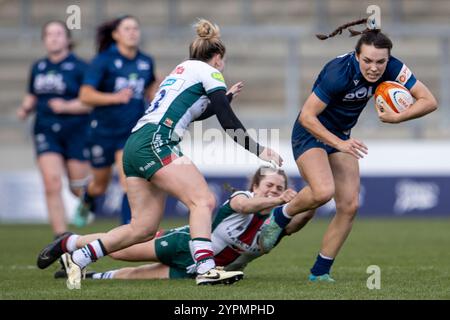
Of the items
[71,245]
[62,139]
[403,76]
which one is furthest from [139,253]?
[62,139]

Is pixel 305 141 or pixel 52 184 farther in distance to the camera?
pixel 52 184

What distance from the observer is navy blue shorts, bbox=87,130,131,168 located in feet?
37.8

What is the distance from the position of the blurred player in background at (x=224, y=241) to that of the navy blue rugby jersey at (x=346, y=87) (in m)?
0.62

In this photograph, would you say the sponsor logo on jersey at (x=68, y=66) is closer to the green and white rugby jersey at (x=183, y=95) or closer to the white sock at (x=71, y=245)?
the white sock at (x=71, y=245)

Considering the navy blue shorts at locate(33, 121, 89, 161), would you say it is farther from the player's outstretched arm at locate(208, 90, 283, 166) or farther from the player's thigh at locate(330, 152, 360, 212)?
the player's outstretched arm at locate(208, 90, 283, 166)

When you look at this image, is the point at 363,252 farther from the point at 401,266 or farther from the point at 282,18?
the point at 282,18

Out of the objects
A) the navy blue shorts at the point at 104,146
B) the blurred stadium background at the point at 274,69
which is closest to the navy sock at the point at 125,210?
the navy blue shorts at the point at 104,146

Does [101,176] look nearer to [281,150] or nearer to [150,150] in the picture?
[150,150]

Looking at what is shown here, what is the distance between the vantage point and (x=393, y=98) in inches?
297

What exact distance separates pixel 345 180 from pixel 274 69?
12.1 m

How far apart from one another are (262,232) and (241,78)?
1214 cm

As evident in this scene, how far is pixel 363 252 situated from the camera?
10.8 m
